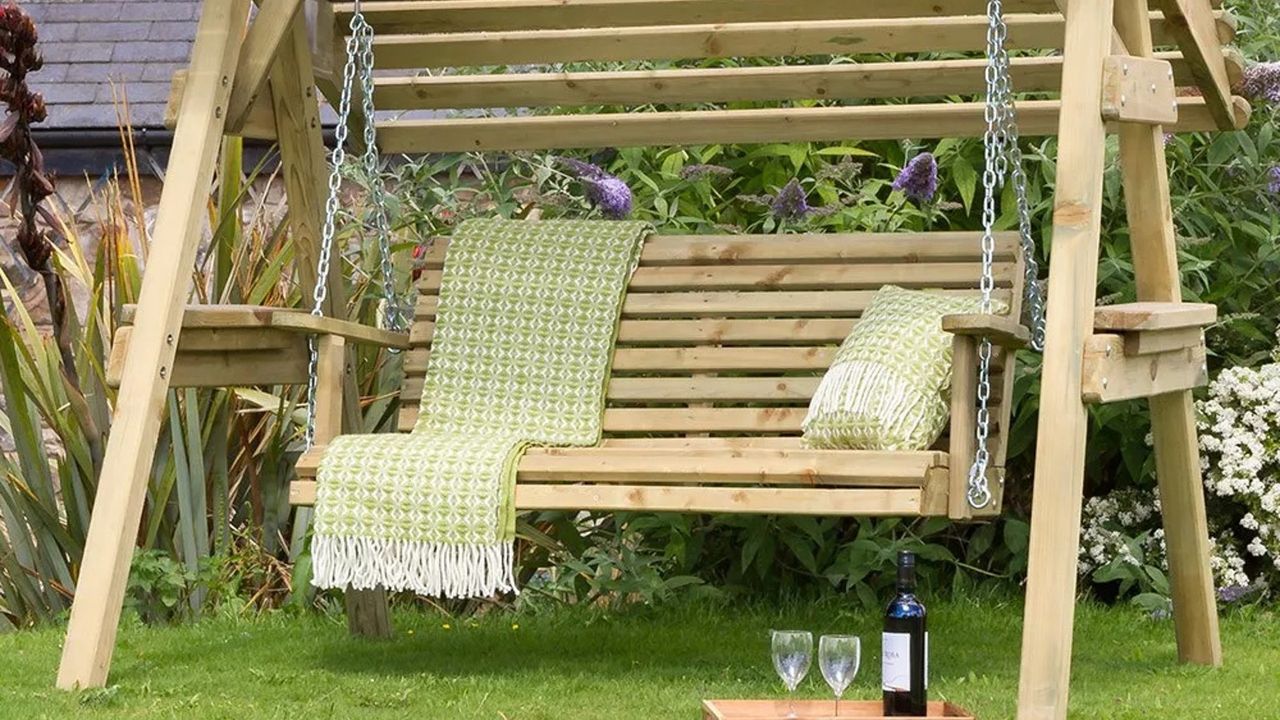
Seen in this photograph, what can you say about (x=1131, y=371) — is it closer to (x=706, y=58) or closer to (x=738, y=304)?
(x=738, y=304)

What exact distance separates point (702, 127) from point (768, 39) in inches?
14.2

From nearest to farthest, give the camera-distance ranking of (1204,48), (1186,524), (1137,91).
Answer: (1137,91), (1186,524), (1204,48)

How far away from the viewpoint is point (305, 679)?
4.00 meters

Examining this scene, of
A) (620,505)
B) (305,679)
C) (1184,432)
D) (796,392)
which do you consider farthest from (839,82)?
(305,679)

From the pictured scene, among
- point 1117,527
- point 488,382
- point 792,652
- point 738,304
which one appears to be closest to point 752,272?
point 738,304

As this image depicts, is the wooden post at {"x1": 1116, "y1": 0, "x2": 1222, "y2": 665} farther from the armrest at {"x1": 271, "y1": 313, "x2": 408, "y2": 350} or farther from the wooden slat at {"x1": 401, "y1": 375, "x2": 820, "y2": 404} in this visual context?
the armrest at {"x1": 271, "y1": 313, "x2": 408, "y2": 350}

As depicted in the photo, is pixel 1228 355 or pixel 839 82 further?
pixel 1228 355

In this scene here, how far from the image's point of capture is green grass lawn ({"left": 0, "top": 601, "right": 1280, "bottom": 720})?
367cm

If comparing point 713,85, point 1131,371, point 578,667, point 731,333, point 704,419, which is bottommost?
point 578,667

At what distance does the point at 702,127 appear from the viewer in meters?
4.93

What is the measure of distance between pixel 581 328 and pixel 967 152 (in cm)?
140

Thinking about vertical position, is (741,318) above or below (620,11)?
below

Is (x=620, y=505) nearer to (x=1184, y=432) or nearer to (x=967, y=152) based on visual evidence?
(x=1184, y=432)

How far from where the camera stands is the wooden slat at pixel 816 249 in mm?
4586
